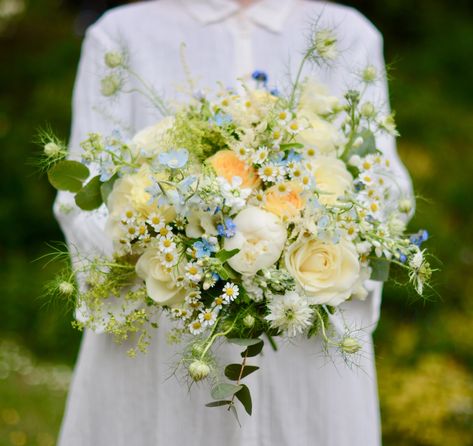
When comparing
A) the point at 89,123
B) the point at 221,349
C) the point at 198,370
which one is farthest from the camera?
the point at 89,123

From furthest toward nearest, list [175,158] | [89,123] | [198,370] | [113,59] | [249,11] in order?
1. [249,11]
2. [89,123]
3. [113,59]
4. [175,158]
5. [198,370]

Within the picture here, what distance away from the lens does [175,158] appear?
1545mm

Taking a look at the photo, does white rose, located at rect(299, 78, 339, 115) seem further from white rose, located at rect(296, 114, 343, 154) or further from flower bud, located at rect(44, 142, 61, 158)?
flower bud, located at rect(44, 142, 61, 158)

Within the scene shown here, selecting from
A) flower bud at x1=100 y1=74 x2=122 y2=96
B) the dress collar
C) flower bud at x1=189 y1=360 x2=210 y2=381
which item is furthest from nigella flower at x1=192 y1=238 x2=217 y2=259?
the dress collar

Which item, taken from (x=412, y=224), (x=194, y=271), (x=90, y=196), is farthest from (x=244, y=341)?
(x=412, y=224)

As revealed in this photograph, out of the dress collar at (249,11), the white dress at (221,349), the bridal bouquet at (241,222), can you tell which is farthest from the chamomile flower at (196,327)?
the dress collar at (249,11)

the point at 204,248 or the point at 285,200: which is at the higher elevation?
the point at 285,200

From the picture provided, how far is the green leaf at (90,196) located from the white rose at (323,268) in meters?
0.47

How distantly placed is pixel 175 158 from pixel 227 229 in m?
0.17

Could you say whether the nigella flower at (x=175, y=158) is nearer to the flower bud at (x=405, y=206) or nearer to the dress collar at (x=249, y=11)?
the flower bud at (x=405, y=206)

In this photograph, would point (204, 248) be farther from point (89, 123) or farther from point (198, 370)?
point (89, 123)

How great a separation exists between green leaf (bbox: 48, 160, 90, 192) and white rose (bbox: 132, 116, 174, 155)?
0.14 metres

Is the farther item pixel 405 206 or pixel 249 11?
pixel 249 11

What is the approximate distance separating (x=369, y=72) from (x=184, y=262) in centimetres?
64
